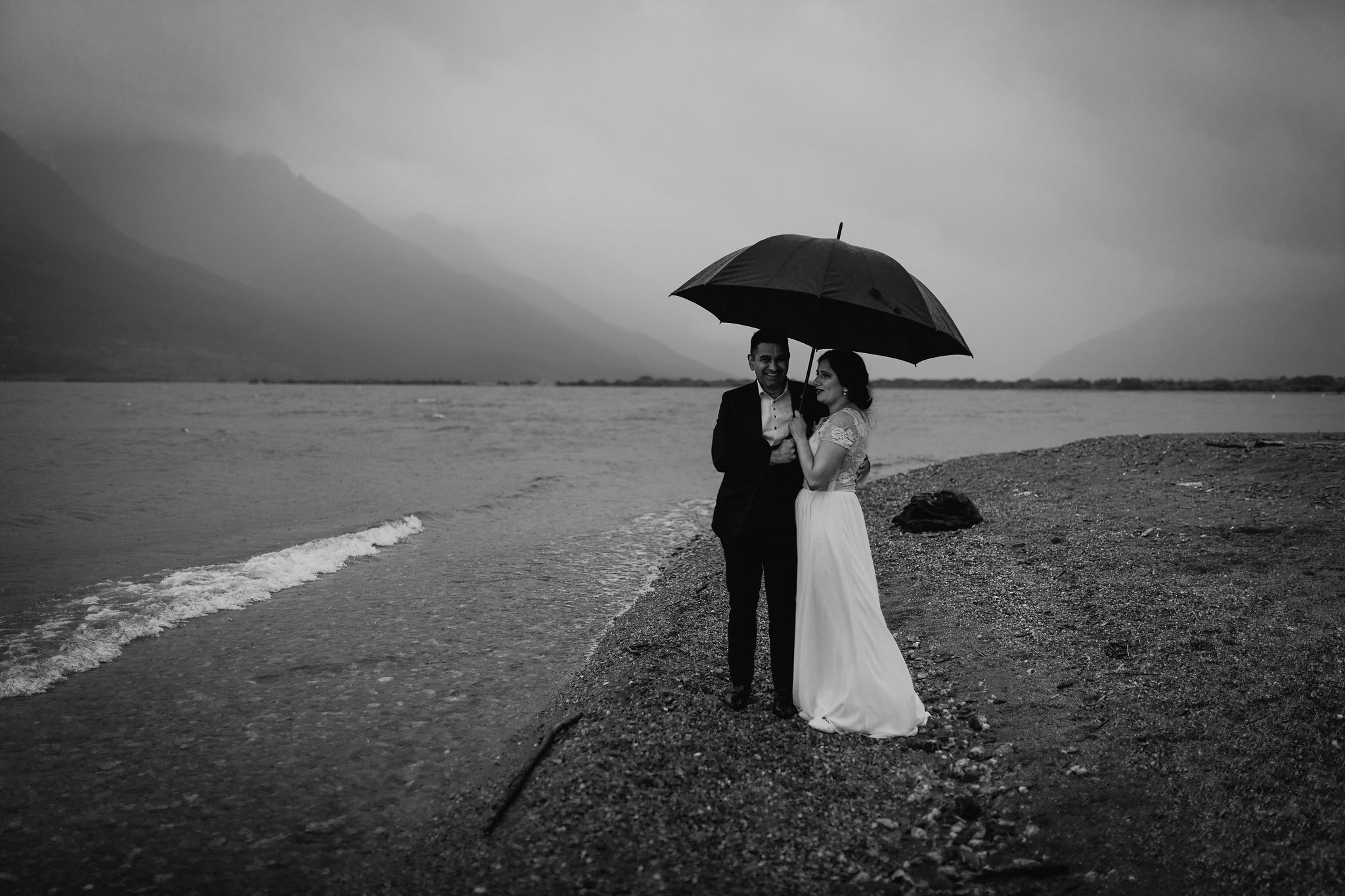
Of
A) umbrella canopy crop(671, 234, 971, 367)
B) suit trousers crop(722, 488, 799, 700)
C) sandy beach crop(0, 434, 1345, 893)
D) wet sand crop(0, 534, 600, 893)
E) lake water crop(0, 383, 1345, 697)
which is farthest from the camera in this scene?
lake water crop(0, 383, 1345, 697)

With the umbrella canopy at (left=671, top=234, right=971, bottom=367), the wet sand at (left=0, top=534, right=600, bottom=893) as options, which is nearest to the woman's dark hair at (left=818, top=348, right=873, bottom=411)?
the umbrella canopy at (left=671, top=234, right=971, bottom=367)

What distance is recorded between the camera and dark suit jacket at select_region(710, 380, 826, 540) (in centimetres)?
570

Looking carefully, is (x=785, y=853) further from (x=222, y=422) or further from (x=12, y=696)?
(x=222, y=422)

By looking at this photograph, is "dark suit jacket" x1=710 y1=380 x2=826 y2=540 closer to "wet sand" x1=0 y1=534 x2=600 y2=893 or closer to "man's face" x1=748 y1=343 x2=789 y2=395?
"man's face" x1=748 y1=343 x2=789 y2=395

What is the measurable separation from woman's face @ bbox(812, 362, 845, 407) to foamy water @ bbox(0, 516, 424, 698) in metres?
8.31

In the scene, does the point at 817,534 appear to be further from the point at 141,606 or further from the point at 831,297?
the point at 141,606

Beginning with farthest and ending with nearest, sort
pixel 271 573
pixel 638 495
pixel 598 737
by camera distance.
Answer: pixel 638 495 → pixel 271 573 → pixel 598 737

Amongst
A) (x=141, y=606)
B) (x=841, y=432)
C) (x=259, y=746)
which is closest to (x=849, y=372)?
(x=841, y=432)

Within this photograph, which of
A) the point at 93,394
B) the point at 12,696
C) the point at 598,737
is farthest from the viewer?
the point at 93,394

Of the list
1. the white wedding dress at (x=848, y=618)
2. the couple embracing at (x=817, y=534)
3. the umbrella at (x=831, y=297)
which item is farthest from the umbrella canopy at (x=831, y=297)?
the white wedding dress at (x=848, y=618)

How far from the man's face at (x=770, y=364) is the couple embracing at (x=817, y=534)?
0.01 meters

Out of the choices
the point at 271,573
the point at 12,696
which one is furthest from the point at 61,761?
the point at 271,573

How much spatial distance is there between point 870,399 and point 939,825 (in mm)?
3078

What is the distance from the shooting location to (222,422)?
5181 cm
